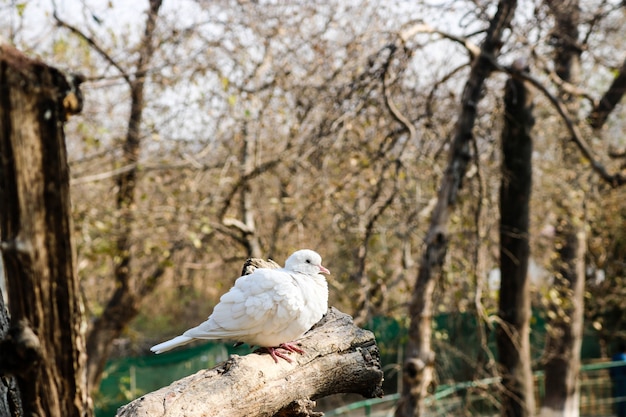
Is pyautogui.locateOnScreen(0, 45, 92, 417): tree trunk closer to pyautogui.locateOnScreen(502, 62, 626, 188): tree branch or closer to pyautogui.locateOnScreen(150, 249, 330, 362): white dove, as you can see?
pyautogui.locateOnScreen(150, 249, 330, 362): white dove

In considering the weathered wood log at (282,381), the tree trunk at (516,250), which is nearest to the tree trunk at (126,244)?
the tree trunk at (516,250)

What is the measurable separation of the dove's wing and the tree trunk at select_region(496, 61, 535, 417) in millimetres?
3824

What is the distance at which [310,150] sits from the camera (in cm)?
538

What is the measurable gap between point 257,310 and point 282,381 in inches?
13.3

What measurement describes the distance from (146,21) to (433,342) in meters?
4.51

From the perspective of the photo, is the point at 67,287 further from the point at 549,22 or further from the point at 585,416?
the point at 585,416

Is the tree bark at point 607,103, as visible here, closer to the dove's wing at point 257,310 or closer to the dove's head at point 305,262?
the dove's head at point 305,262

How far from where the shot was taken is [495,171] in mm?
6414

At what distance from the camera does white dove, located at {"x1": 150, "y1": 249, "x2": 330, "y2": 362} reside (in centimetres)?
258

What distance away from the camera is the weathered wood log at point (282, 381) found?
2.03m

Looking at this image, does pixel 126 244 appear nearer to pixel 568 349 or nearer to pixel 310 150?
pixel 310 150

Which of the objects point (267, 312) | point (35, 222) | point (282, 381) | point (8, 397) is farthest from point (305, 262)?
point (35, 222)

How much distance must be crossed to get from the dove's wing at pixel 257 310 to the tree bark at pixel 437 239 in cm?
261

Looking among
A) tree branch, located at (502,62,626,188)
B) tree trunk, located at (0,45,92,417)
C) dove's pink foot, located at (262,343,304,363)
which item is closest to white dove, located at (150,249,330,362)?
dove's pink foot, located at (262,343,304,363)
